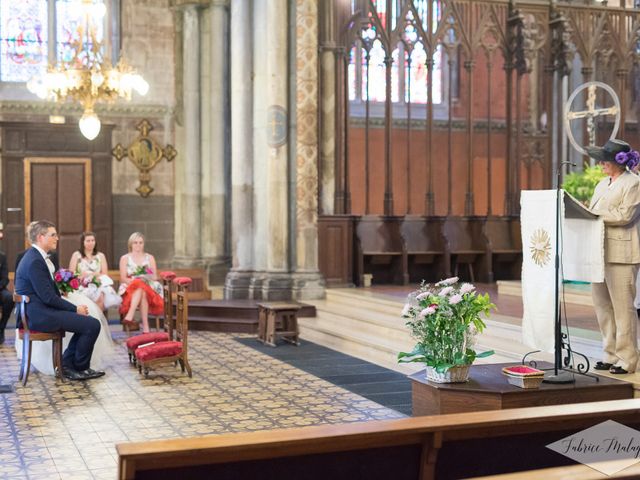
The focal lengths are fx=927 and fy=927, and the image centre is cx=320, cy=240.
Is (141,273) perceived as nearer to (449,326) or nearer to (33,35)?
(449,326)

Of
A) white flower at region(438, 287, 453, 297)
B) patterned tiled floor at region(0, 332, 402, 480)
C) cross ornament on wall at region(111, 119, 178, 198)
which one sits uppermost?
cross ornament on wall at region(111, 119, 178, 198)

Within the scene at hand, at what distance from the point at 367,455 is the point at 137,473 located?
2.75ft

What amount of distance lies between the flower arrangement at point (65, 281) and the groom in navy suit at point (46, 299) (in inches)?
12.9

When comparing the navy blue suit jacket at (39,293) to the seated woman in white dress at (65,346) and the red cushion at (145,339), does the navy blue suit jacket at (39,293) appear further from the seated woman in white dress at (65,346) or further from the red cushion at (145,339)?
the red cushion at (145,339)

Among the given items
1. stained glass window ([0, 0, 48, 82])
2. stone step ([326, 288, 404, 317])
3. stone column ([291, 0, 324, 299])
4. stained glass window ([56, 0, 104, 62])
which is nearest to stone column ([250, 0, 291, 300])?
stone column ([291, 0, 324, 299])

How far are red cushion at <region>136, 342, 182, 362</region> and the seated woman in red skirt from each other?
2.66 meters

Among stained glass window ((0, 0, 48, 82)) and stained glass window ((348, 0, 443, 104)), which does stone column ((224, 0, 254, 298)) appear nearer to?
stained glass window ((0, 0, 48, 82))

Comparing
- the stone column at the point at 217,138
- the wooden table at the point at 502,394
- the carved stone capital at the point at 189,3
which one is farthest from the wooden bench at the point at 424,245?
the wooden table at the point at 502,394

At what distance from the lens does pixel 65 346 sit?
8.83 meters

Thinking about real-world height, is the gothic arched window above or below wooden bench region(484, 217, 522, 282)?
above

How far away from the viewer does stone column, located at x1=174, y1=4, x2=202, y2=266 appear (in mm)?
15766

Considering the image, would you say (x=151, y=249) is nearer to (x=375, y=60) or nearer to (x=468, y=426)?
Answer: (x=375, y=60)

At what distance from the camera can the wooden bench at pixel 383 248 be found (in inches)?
516

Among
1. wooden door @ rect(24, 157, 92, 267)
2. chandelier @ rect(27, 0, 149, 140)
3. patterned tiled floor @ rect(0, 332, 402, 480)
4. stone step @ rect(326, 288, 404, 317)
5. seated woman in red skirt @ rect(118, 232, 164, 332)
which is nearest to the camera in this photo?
patterned tiled floor @ rect(0, 332, 402, 480)
